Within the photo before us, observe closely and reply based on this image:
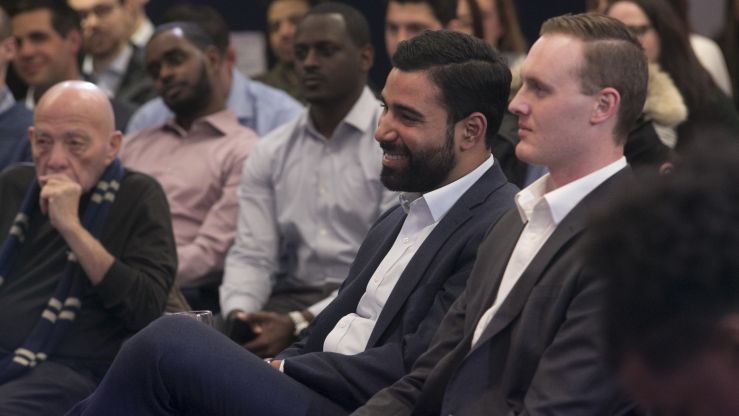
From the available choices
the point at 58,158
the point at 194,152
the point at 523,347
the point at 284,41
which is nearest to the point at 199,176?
the point at 194,152

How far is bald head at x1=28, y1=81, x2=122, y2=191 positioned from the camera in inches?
123

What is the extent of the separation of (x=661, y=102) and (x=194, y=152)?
5.26 feet

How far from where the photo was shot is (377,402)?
2.21 meters

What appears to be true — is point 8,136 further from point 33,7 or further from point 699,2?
point 699,2

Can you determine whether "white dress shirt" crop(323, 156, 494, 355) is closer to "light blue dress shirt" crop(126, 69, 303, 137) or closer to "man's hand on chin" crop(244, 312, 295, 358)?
"man's hand on chin" crop(244, 312, 295, 358)

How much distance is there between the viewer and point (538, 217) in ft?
6.94

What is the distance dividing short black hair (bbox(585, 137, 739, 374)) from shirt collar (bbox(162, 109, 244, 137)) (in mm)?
3186

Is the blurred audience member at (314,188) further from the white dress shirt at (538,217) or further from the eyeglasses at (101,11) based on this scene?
the eyeglasses at (101,11)

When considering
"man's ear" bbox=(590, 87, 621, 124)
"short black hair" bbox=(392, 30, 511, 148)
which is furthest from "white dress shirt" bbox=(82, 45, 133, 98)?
"man's ear" bbox=(590, 87, 621, 124)

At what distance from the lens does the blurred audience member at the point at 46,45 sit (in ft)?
15.2

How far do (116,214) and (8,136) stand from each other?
3.82 ft

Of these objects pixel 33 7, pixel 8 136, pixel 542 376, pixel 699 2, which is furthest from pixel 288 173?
pixel 699 2

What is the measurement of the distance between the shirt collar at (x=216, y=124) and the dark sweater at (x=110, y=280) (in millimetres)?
981

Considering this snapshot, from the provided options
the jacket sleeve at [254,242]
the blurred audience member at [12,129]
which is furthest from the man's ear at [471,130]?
the blurred audience member at [12,129]
